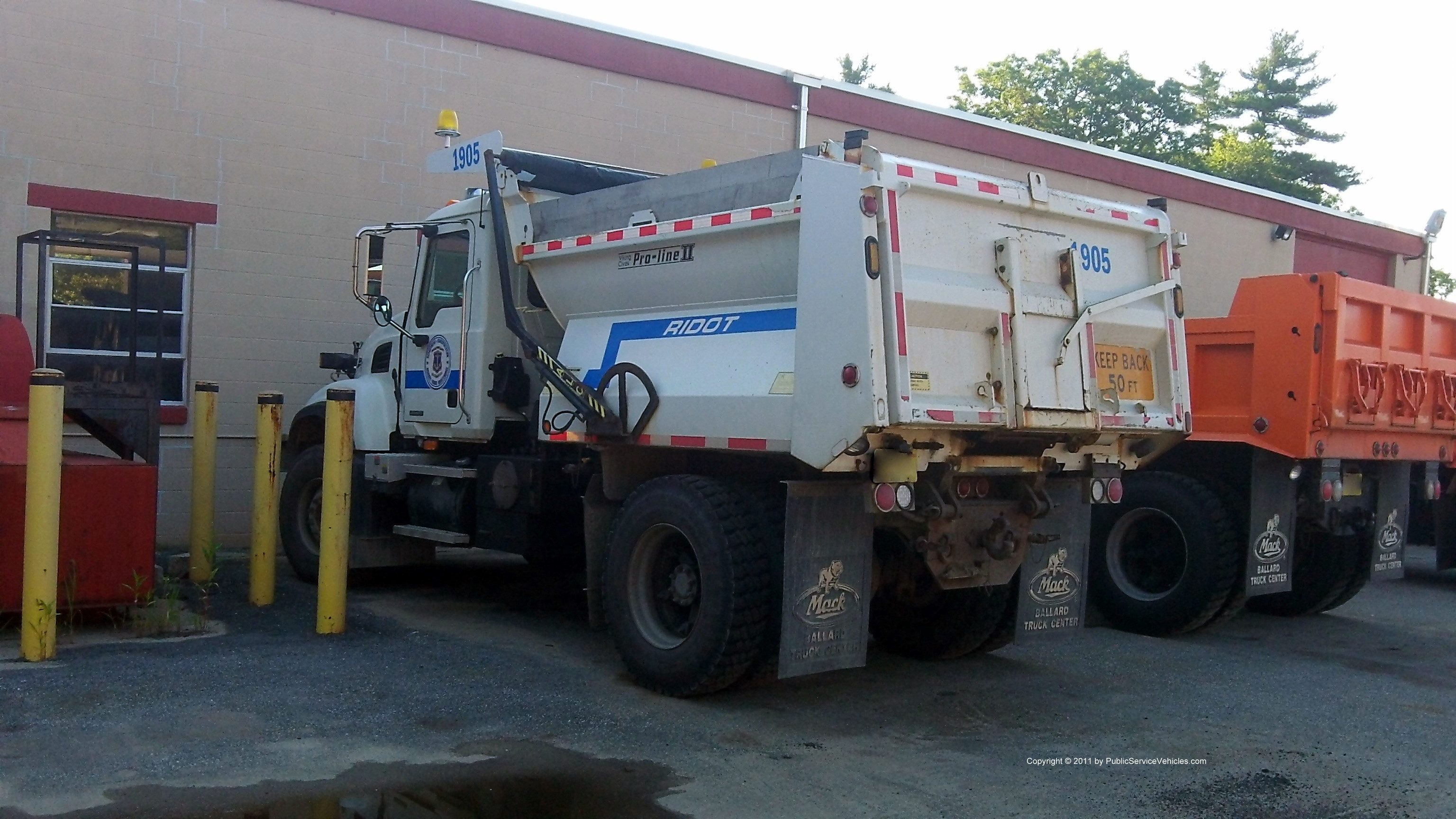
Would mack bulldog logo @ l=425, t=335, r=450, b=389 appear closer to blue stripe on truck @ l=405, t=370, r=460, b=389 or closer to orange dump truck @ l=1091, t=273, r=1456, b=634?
blue stripe on truck @ l=405, t=370, r=460, b=389

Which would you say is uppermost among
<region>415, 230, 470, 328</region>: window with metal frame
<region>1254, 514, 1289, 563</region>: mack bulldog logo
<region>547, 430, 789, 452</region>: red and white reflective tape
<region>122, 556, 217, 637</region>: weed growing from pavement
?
<region>415, 230, 470, 328</region>: window with metal frame

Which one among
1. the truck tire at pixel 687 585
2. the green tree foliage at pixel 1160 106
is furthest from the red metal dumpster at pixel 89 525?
the green tree foliage at pixel 1160 106

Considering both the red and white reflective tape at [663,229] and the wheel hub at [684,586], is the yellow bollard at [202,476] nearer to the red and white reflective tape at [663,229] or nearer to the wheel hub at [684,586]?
the red and white reflective tape at [663,229]

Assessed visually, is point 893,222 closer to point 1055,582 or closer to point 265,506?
point 1055,582

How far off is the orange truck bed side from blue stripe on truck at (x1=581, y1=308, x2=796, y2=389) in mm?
4235

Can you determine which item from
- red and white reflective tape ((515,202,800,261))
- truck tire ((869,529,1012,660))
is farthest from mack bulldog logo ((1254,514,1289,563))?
red and white reflective tape ((515,202,800,261))

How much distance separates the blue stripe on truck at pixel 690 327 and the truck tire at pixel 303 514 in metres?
3.61

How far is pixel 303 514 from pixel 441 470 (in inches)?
75.6

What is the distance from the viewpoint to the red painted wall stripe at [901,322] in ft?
19.1

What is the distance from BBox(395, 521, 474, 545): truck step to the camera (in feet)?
29.1

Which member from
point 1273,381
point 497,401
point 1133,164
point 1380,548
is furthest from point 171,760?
point 1133,164

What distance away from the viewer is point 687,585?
675 cm

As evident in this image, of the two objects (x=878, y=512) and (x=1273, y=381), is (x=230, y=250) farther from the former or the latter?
(x=1273, y=381)

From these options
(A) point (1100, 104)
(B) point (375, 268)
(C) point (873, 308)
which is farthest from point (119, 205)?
(A) point (1100, 104)
